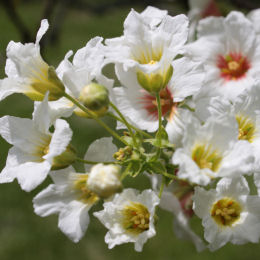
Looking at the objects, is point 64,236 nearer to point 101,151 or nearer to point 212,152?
point 101,151

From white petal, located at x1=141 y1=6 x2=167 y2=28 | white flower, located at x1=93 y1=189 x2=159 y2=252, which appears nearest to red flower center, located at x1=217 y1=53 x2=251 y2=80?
white petal, located at x1=141 y1=6 x2=167 y2=28

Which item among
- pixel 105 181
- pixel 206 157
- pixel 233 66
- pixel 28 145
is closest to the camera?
pixel 105 181

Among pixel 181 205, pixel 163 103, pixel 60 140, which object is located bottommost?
pixel 181 205

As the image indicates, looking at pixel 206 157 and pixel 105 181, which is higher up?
pixel 105 181

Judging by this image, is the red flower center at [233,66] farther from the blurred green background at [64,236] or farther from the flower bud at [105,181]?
the blurred green background at [64,236]

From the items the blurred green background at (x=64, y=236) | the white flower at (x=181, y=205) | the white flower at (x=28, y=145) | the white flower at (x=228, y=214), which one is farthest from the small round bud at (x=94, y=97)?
the blurred green background at (x=64, y=236)

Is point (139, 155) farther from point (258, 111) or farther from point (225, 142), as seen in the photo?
point (258, 111)

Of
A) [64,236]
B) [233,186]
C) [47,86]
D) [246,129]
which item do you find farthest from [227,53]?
[64,236]

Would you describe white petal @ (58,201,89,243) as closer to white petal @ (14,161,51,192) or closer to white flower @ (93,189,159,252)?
white flower @ (93,189,159,252)
